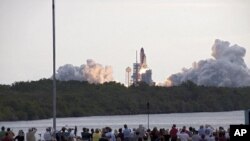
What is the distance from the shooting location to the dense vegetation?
158375 millimetres

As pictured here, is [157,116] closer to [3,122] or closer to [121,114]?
[121,114]

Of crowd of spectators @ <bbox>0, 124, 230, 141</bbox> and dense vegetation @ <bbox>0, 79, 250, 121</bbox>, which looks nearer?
crowd of spectators @ <bbox>0, 124, 230, 141</bbox>

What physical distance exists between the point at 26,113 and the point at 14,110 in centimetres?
196

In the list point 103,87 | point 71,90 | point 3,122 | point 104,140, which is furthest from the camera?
point 103,87

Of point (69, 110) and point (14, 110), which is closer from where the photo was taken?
point (14, 110)

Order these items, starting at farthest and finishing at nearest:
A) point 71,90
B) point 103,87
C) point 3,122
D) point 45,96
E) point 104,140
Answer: point 103,87 → point 71,90 → point 45,96 → point 3,122 → point 104,140

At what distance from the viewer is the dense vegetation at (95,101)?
158 metres

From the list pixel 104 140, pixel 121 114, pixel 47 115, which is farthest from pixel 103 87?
pixel 104 140

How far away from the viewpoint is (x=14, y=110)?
6235 inches

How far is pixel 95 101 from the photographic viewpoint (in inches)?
7087

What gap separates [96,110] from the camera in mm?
186000

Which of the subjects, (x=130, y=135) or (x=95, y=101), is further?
(x=95, y=101)

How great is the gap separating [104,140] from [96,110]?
153m

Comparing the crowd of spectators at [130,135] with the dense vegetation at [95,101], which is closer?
the crowd of spectators at [130,135]
